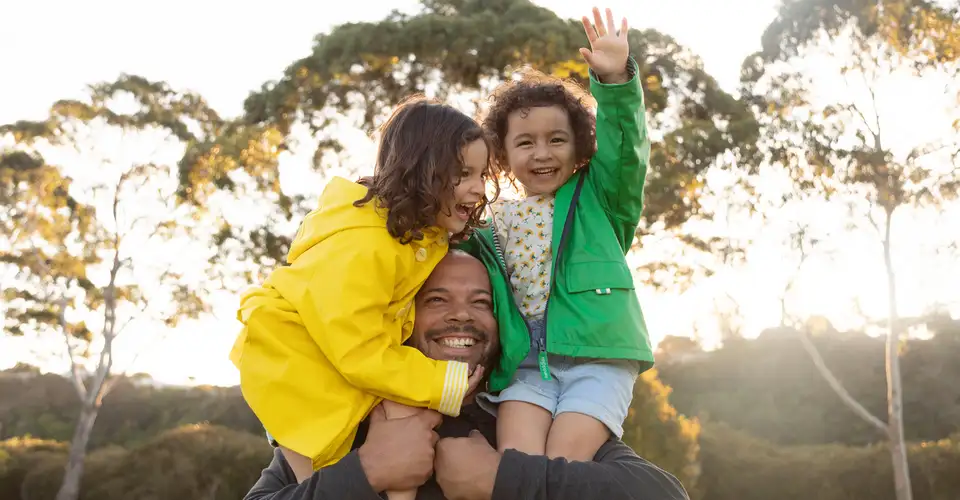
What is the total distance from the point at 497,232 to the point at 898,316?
18.9 meters

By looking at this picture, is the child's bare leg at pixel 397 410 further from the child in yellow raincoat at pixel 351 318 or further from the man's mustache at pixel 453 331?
the man's mustache at pixel 453 331

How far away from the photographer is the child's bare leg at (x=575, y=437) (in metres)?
2.85

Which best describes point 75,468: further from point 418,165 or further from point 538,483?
point 538,483

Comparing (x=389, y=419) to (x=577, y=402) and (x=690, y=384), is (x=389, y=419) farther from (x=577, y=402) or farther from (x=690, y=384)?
(x=690, y=384)

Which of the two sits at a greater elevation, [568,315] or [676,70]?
[676,70]

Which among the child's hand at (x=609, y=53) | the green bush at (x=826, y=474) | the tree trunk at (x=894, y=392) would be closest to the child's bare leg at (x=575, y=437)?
the child's hand at (x=609, y=53)

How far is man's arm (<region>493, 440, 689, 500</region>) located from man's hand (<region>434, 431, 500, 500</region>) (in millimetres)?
39

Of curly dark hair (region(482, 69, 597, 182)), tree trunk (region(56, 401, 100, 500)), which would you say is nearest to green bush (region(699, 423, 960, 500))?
tree trunk (region(56, 401, 100, 500))

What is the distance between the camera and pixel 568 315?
3029mm

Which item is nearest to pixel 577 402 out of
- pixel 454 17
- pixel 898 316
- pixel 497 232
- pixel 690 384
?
pixel 497 232

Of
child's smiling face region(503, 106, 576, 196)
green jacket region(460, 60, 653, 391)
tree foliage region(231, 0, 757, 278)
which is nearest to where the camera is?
green jacket region(460, 60, 653, 391)

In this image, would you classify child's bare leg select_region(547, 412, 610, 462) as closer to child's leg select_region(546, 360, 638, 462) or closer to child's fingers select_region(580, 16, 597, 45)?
child's leg select_region(546, 360, 638, 462)

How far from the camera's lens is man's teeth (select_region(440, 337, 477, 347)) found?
2.92m

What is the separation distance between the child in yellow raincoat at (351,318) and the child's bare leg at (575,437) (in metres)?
0.35
